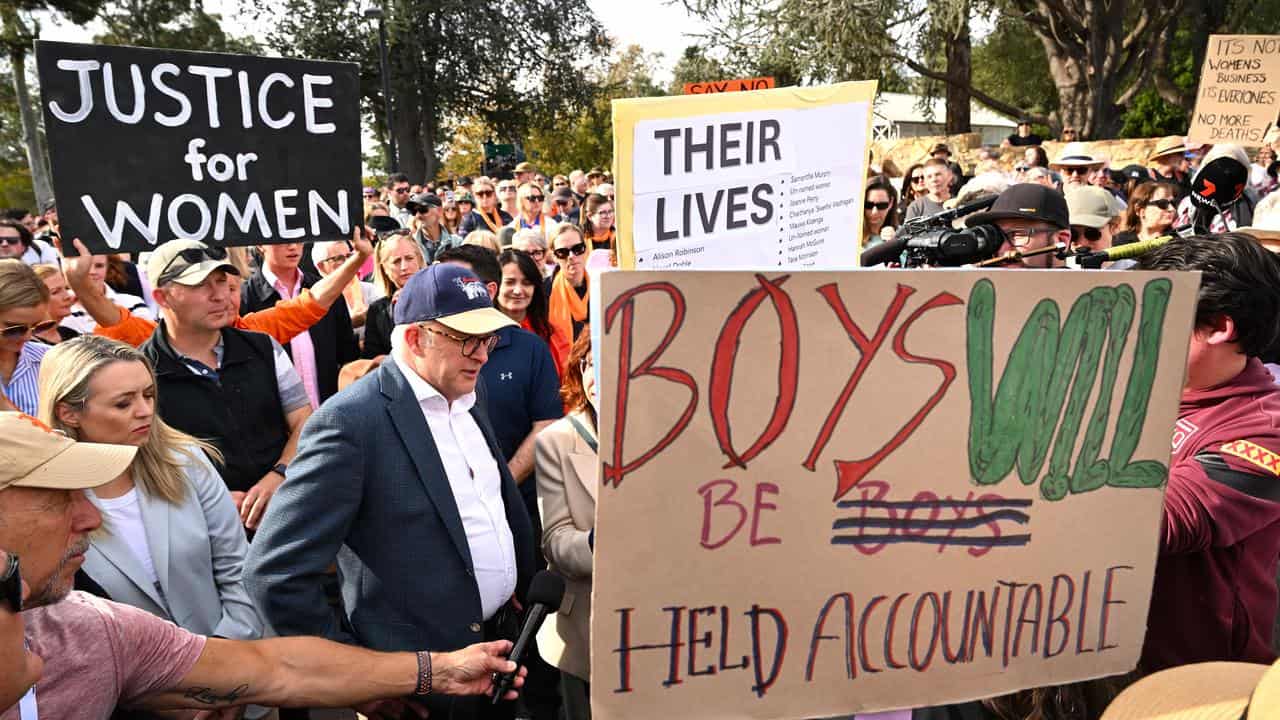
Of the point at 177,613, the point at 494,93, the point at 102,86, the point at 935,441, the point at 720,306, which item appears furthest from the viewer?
the point at 494,93

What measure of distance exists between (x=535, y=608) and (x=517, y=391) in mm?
1435

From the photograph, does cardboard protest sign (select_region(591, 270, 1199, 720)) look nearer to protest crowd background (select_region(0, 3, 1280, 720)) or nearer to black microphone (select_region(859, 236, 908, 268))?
protest crowd background (select_region(0, 3, 1280, 720))

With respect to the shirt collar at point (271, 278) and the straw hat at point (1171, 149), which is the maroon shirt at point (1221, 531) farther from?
the straw hat at point (1171, 149)

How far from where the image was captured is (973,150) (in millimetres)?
17375

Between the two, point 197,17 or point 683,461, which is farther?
point 197,17

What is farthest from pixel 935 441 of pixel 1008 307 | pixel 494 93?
pixel 494 93

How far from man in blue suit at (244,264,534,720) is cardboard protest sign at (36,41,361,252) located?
120cm

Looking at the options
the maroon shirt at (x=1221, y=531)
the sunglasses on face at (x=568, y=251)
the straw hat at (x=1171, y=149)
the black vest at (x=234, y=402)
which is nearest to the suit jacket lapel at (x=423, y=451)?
the black vest at (x=234, y=402)

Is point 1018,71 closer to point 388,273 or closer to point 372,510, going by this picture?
point 388,273

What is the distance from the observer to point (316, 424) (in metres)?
2.22

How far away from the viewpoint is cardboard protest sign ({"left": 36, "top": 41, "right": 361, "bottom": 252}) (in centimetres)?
297

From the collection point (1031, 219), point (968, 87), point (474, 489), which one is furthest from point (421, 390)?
point (968, 87)

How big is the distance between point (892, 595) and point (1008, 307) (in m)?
0.58

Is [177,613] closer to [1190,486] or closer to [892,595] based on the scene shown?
[892,595]
